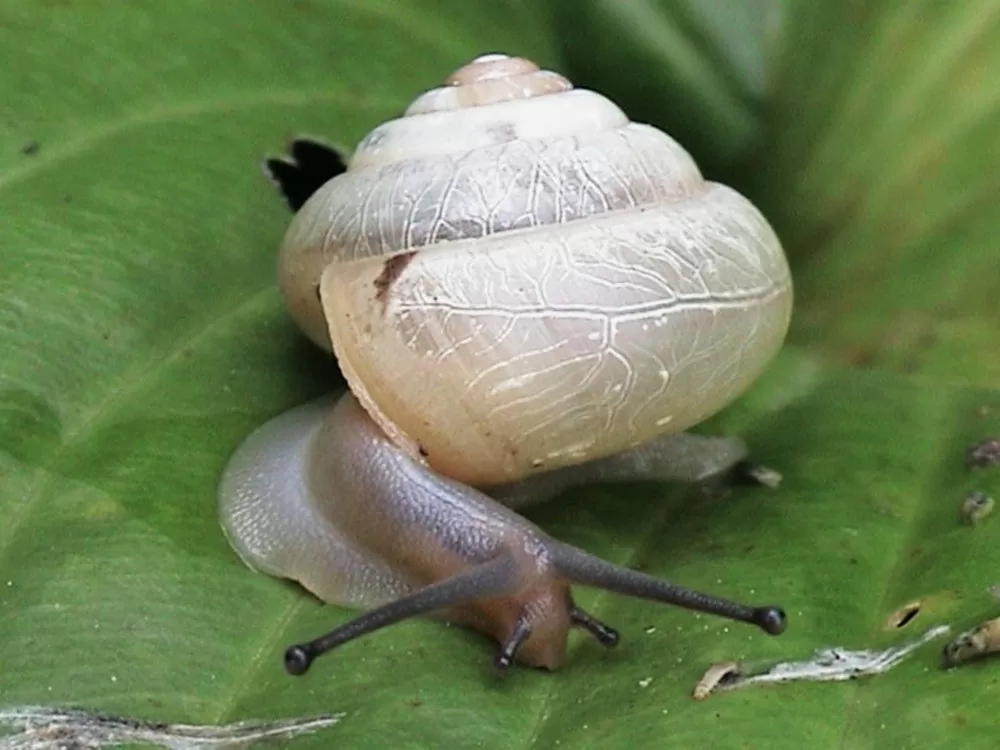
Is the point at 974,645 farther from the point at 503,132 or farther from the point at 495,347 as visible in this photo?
the point at 503,132

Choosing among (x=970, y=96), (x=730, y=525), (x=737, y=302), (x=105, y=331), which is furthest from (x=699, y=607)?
(x=970, y=96)

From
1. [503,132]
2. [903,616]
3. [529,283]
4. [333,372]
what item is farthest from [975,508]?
[333,372]

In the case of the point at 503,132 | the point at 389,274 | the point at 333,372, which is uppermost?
the point at 503,132

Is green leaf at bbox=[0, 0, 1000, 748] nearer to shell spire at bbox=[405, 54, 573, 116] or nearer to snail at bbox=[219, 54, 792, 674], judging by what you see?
snail at bbox=[219, 54, 792, 674]

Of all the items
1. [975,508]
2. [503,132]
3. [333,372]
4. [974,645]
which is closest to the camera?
[974,645]

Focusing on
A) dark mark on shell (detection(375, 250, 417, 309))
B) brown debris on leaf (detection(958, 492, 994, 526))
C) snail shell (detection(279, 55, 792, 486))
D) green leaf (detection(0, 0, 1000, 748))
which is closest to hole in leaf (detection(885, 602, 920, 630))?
green leaf (detection(0, 0, 1000, 748))

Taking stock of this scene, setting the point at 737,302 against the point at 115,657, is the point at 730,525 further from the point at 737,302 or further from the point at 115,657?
the point at 115,657
